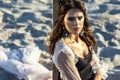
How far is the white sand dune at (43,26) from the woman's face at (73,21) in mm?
852

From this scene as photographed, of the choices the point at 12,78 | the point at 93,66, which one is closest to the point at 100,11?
the point at 12,78

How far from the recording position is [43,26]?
4.08 meters

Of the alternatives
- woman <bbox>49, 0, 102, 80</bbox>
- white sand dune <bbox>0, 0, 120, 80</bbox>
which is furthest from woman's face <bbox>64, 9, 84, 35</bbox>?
white sand dune <bbox>0, 0, 120, 80</bbox>

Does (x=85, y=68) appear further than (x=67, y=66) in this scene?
Yes

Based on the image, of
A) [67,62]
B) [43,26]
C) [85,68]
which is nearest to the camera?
[67,62]

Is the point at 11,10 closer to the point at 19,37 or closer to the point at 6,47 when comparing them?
the point at 19,37

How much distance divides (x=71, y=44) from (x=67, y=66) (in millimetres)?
135

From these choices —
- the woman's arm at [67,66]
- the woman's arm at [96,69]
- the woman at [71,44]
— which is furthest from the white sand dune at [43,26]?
the woman's arm at [67,66]

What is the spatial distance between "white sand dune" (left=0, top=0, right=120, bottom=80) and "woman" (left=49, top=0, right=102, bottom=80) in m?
0.71

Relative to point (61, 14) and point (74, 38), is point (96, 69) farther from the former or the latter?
point (61, 14)

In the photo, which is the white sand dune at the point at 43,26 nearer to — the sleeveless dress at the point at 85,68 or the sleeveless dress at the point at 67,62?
the sleeveless dress at the point at 85,68

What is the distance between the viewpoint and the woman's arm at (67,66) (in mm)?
2035

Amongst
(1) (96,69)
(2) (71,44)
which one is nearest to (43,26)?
(1) (96,69)

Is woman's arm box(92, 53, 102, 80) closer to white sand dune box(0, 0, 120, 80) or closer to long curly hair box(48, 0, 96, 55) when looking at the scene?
long curly hair box(48, 0, 96, 55)
